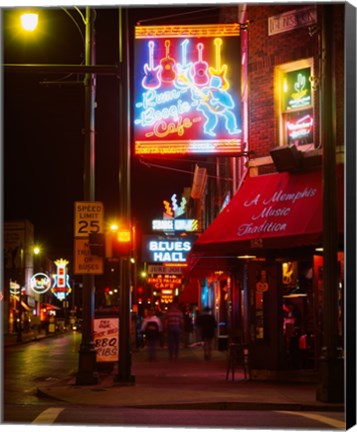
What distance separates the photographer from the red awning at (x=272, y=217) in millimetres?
15578

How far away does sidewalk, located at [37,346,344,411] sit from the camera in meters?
13.1

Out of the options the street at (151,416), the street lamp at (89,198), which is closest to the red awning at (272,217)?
the street lamp at (89,198)

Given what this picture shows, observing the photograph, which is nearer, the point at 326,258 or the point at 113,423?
the point at 113,423

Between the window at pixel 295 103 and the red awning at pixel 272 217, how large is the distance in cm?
97

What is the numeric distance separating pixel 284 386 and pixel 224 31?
860cm

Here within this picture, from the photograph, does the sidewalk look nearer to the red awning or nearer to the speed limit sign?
the red awning

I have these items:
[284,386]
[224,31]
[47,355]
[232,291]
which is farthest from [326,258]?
[47,355]

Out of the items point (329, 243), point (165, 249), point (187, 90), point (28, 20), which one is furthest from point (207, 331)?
point (28, 20)

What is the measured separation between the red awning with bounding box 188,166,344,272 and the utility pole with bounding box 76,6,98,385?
8.66ft

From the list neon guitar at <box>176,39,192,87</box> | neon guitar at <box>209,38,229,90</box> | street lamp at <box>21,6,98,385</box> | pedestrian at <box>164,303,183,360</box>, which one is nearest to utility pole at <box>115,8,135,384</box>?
street lamp at <box>21,6,98,385</box>

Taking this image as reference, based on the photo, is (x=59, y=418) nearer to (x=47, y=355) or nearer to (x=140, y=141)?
(x=140, y=141)

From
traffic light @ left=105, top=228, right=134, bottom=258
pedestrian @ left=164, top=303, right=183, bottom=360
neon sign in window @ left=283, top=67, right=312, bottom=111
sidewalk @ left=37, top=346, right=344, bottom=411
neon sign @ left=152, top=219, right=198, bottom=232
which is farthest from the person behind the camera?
neon sign @ left=152, top=219, right=198, bottom=232

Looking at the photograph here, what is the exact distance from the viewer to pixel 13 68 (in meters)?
15.1

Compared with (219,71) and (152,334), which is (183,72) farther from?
(152,334)
